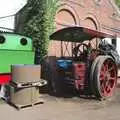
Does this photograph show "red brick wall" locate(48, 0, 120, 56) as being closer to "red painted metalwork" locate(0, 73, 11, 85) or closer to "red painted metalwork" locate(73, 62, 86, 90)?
"red painted metalwork" locate(73, 62, 86, 90)

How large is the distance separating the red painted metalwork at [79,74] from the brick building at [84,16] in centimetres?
395

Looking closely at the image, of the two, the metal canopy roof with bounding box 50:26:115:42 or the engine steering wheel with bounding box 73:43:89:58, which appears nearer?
the metal canopy roof with bounding box 50:26:115:42

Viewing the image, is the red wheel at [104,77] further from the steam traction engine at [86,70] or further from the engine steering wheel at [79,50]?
the engine steering wheel at [79,50]

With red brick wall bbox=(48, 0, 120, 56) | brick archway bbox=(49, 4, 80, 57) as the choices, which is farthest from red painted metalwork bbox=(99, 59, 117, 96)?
A: brick archway bbox=(49, 4, 80, 57)

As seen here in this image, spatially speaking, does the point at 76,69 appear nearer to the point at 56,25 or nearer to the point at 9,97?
the point at 9,97

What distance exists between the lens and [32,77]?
10383mm

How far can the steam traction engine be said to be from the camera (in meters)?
11.7

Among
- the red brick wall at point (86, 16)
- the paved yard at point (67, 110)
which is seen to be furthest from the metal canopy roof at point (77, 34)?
the red brick wall at point (86, 16)

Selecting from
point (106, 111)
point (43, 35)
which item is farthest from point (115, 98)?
point (43, 35)

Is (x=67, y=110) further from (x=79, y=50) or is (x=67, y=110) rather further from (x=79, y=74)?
(x=79, y=50)

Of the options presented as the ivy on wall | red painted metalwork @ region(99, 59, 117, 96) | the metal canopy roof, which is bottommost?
red painted metalwork @ region(99, 59, 117, 96)

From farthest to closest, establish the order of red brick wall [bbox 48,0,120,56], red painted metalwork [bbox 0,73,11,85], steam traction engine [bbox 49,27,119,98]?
red brick wall [bbox 48,0,120,56] → steam traction engine [bbox 49,27,119,98] → red painted metalwork [bbox 0,73,11,85]

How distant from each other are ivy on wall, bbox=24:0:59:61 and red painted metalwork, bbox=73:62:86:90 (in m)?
4.83

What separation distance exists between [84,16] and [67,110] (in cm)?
1152
